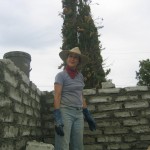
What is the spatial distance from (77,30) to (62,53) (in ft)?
17.3

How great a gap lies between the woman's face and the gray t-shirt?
0.46 ft

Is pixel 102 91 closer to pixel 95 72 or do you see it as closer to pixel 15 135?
pixel 15 135

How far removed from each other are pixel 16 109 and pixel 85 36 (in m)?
5.94

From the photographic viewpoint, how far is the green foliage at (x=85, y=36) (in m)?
8.58

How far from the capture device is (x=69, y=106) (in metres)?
3.86

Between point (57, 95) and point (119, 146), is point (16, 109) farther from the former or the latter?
point (119, 146)

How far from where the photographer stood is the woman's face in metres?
4.05

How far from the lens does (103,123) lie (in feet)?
17.3

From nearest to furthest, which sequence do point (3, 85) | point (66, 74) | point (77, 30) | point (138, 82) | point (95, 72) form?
point (3, 85) → point (66, 74) → point (95, 72) → point (77, 30) → point (138, 82)

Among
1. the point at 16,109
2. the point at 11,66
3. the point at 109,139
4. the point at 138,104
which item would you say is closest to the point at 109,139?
the point at 109,139

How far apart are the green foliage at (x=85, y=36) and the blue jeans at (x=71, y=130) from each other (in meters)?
4.51

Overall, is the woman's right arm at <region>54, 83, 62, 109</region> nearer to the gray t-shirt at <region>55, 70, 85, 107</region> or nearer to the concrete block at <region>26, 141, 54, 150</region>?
the gray t-shirt at <region>55, 70, 85, 107</region>

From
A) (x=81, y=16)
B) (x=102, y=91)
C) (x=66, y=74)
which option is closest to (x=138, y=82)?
(x=81, y=16)

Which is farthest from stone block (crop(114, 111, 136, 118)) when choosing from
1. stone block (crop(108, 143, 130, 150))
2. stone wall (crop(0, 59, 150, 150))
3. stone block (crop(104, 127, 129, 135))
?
stone block (crop(108, 143, 130, 150))
